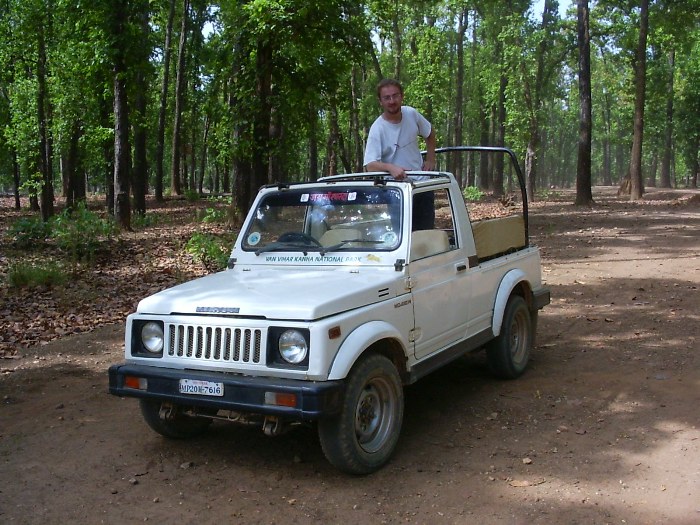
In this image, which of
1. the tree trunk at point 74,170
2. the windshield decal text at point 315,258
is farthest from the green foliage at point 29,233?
the windshield decal text at point 315,258

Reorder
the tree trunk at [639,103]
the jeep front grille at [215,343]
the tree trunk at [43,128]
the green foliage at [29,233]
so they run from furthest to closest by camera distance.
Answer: the tree trunk at [639,103] < the tree trunk at [43,128] < the green foliage at [29,233] < the jeep front grille at [215,343]

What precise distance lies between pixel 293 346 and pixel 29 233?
12511 millimetres

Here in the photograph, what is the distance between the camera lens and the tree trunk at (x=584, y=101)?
21969mm

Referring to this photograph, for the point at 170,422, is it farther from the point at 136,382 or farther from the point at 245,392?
the point at 245,392

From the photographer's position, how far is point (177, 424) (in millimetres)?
4953

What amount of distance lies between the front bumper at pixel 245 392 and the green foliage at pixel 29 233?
1144 cm

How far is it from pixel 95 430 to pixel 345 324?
95.5 inches

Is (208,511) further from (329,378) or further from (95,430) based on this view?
(95,430)

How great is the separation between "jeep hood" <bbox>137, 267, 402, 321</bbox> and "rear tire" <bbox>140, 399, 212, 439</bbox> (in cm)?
72

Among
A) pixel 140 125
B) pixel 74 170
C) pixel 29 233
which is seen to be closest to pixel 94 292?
pixel 29 233

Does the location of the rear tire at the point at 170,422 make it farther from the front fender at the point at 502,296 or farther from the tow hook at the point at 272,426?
the front fender at the point at 502,296

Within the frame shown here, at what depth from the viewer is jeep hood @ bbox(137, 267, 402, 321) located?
4.16 m

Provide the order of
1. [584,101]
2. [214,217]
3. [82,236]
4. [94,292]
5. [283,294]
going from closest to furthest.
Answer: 1. [283,294]
2. [94,292]
3. [82,236]
4. [214,217]
5. [584,101]

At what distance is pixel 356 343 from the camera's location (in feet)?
13.7
